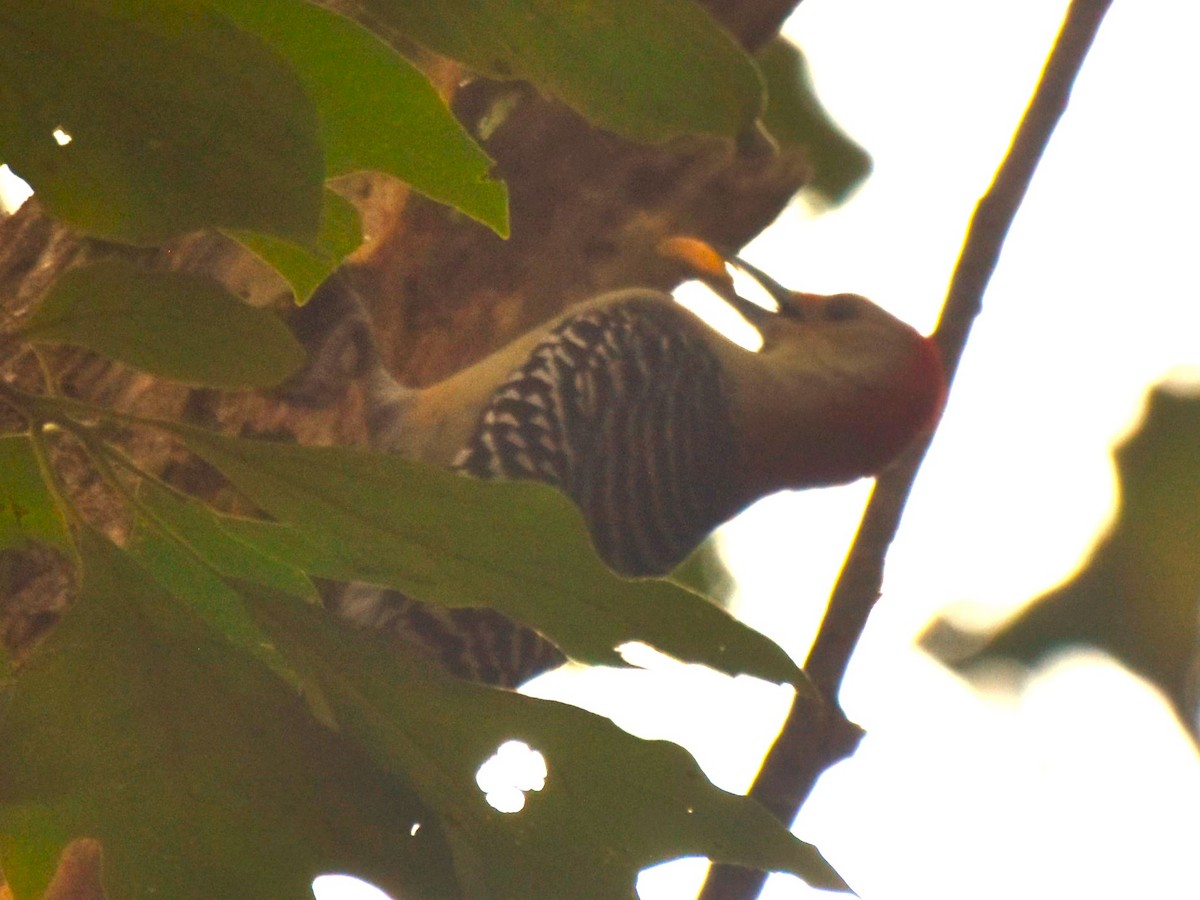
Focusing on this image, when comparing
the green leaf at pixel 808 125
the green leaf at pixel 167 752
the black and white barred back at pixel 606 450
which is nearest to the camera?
the green leaf at pixel 167 752

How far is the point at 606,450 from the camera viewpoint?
302 cm

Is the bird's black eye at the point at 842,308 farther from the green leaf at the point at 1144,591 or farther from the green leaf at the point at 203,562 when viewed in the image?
the green leaf at the point at 203,562

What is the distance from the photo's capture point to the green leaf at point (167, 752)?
107cm

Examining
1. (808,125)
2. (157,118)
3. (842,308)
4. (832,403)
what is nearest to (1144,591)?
(832,403)

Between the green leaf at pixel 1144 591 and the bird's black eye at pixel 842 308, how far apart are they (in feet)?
2.36

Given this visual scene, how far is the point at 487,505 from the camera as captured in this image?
3.61 feet

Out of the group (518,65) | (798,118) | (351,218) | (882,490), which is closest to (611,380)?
(798,118)

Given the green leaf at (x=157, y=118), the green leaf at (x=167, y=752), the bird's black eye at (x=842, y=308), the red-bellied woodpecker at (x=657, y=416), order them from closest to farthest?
the green leaf at (x=157, y=118) < the green leaf at (x=167, y=752) < the red-bellied woodpecker at (x=657, y=416) < the bird's black eye at (x=842, y=308)

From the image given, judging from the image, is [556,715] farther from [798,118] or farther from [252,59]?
[798,118]

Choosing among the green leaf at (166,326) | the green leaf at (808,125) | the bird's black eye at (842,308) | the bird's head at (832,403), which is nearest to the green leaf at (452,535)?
the green leaf at (166,326)

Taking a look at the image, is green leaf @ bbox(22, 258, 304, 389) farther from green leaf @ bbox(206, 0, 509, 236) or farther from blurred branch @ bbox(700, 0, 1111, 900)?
blurred branch @ bbox(700, 0, 1111, 900)

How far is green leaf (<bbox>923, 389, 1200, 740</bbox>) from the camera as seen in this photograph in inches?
121

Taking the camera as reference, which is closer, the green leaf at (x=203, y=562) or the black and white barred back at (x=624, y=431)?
the green leaf at (x=203, y=562)

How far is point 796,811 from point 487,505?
767 mm
